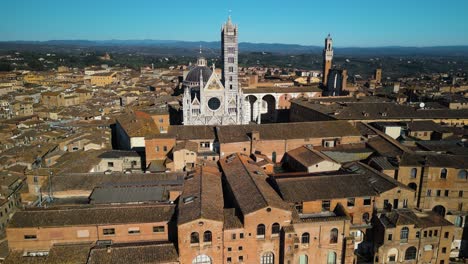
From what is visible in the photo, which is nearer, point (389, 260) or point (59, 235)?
point (59, 235)

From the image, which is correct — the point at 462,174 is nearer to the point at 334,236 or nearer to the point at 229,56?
the point at 334,236

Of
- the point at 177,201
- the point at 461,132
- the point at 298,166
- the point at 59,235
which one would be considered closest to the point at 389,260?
the point at 298,166

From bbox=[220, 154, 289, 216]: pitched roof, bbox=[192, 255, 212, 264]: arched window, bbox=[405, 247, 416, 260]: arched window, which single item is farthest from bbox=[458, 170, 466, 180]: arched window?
bbox=[192, 255, 212, 264]: arched window

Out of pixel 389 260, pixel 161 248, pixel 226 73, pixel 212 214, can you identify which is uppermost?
pixel 226 73

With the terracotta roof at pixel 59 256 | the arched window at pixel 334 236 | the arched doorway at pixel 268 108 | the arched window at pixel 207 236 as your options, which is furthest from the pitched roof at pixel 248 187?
the arched doorway at pixel 268 108

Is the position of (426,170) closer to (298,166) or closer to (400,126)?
(298,166)

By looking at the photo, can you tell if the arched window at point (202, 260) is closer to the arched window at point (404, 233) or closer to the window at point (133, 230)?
the window at point (133, 230)
